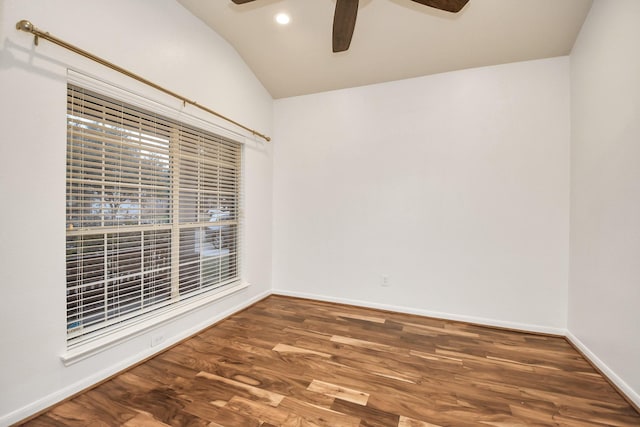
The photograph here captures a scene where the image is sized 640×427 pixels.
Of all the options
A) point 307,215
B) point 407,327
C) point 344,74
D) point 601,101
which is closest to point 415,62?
point 344,74

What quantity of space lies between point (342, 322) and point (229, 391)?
138 centimetres

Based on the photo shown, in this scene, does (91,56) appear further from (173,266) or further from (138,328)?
(138,328)

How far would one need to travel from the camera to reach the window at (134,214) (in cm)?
177

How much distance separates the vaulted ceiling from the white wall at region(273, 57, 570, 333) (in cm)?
19

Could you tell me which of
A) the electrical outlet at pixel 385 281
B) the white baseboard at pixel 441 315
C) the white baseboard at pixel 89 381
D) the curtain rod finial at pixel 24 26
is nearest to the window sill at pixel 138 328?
the white baseboard at pixel 89 381

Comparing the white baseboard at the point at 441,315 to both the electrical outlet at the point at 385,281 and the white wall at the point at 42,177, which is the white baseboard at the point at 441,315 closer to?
the electrical outlet at the point at 385,281

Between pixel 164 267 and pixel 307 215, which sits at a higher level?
pixel 307 215

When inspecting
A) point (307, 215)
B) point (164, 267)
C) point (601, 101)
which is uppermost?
point (601, 101)

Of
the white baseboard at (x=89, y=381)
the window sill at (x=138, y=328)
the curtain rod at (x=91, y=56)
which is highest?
the curtain rod at (x=91, y=56)

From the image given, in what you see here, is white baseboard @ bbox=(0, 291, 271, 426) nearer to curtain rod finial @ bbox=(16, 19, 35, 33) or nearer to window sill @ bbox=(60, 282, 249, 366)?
window sill @ bbox=(60, 282, 249, 366)

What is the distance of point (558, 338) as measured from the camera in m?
A: 2.54

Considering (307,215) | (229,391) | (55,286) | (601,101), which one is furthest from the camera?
(307,215)

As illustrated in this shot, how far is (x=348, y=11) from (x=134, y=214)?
211 cm

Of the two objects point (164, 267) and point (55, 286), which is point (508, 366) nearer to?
point (164, 267)
